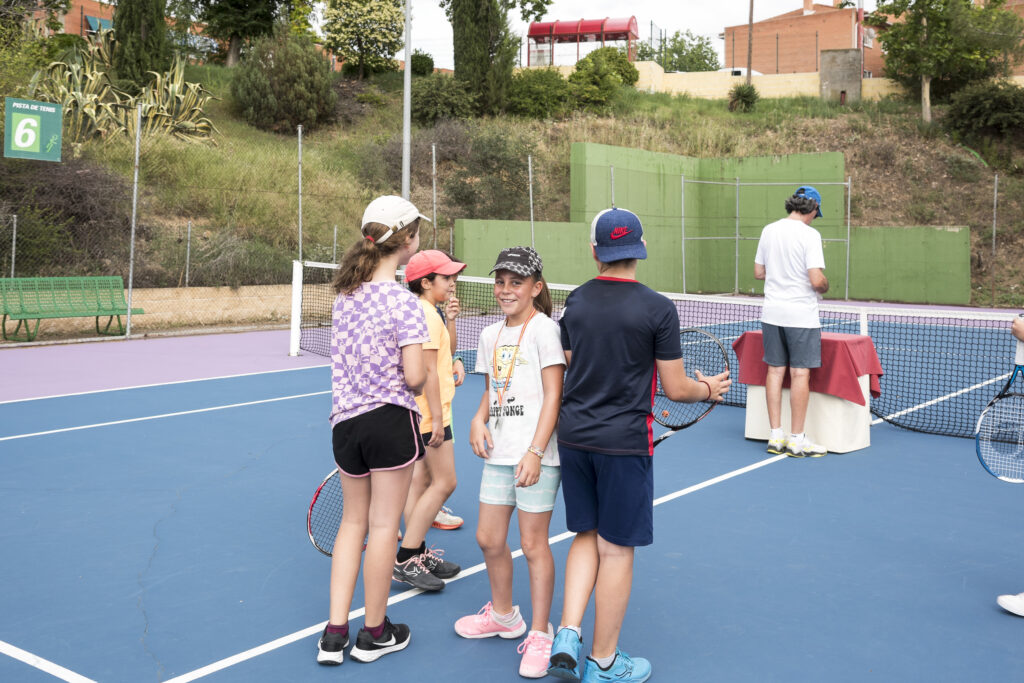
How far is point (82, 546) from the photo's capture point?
457 centimetres

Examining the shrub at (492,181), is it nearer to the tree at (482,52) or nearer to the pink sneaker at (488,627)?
the tree at (482,52)

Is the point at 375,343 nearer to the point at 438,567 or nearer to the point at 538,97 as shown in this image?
the point at 438,567

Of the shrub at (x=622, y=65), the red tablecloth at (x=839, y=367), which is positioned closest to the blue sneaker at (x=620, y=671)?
the red tablecloth at (x=839, y=367)

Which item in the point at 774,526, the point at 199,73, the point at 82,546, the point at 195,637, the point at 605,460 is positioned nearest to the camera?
the point at 605,460

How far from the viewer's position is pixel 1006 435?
4.11 m

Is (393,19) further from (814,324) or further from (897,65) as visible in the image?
(814,324)

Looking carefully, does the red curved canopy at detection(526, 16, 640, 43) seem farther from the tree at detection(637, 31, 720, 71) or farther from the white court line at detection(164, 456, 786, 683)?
the white court line at detection(164, 456, 786, 683)

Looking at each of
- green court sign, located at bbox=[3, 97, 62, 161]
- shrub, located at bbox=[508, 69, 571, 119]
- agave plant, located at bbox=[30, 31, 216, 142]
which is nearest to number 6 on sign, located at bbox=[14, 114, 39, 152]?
green court sign, located at bbox=[3, 97, 62, 161]

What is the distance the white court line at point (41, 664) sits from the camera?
3.15m

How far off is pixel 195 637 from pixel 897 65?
3757 centimetres

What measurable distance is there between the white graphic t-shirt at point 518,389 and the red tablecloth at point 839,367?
4.06m

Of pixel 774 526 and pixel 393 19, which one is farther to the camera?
pixel 393 19

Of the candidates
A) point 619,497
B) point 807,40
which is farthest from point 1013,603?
point 807,40

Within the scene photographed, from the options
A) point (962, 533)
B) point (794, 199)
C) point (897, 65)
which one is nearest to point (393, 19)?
point (897, 65)
